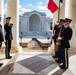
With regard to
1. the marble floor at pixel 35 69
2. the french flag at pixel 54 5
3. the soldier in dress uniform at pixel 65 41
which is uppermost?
the french flag at pixel 54 5

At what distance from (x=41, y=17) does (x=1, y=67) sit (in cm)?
2217

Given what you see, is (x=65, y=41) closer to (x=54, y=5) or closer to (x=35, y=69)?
(x=35, y=69)

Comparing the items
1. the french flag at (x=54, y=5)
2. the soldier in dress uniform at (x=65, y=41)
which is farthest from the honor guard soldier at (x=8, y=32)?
the soldier in dress uniform at (x=65, y=41)

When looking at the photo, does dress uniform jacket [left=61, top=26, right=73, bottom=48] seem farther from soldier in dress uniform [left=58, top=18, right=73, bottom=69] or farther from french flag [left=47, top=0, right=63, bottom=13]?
french flag [left=47, top=0, right=63, bottom=13]

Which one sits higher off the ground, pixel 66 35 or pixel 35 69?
pixel 66 35

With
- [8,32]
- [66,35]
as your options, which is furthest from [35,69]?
[8,32]

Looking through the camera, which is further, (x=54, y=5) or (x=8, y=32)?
(x=54, y=5)

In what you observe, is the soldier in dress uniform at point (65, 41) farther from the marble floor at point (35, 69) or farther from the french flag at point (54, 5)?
the french flag at point (54, 5)

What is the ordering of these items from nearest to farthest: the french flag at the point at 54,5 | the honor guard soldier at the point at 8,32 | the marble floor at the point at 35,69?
the marble floor at the point at 35,69 < the honor guard soldier at the point at 8,32 < the french flag at the point at 54,5

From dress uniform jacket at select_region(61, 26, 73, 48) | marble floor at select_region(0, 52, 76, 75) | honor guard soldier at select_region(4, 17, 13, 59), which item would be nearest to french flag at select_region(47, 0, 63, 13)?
honor guard soldier at select_region(4, 17, 13, 59)

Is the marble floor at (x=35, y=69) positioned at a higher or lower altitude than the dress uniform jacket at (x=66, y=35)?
lower

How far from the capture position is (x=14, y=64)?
7148 millimetres

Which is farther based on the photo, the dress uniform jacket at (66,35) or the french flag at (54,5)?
the french flag at (54,5)

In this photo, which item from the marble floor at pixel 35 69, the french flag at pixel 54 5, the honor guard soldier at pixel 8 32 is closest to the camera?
the marble floor at pixel 35 69
